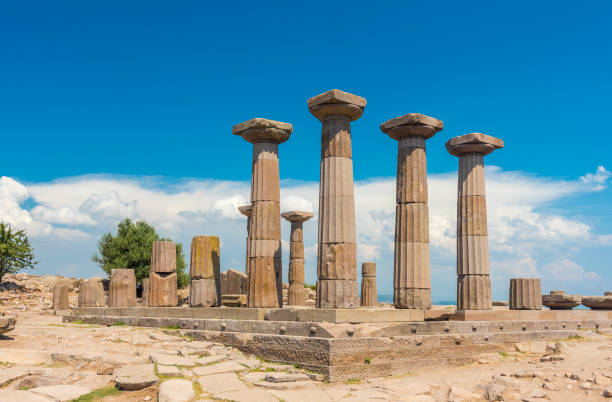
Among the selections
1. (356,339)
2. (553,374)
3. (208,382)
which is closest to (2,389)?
(208,382)

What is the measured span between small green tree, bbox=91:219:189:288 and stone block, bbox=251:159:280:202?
2288 centimetres

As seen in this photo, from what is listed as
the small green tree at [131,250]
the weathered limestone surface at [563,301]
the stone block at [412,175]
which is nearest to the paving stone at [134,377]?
the stone block at [412,175]

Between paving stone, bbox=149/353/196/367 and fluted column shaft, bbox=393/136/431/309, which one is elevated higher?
fluted column shaft, bbox=393/136/431/309

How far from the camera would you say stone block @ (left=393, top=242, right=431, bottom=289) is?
1489 cm

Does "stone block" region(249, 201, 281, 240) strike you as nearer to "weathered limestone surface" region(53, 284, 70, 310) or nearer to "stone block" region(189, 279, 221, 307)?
"stone block" region(189, 279, 221, 307)

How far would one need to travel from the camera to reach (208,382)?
361 inches

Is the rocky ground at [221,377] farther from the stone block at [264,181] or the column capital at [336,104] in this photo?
the column capital at [336,104]

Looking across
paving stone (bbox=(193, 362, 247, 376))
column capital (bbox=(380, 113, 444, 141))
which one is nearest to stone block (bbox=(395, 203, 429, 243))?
column capital (bbox=(380, 113, 444, 141))

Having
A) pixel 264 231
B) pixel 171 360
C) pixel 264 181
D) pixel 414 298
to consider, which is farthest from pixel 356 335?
pixel 264 181

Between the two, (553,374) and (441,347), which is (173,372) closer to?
(441,347)

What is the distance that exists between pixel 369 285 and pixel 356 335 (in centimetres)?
1178

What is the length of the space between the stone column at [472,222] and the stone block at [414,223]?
2.22 m

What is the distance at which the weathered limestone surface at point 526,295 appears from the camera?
16.6 m

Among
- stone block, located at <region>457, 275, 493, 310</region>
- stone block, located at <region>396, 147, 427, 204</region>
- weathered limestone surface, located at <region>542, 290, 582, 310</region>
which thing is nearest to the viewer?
stone block, located at <region>396, 147, 427, 204</region>
